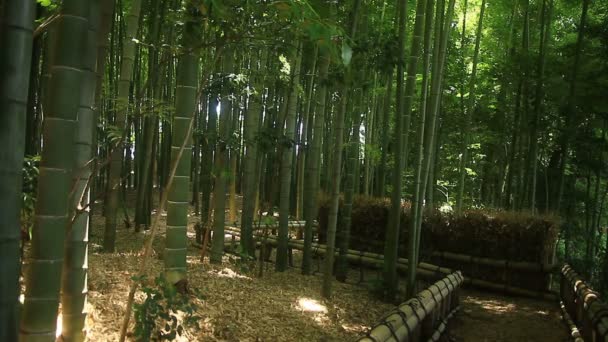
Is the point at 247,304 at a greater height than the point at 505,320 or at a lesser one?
greater

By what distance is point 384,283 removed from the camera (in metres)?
5.10

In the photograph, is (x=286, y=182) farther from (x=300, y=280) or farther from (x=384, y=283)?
(x=384, y=283)

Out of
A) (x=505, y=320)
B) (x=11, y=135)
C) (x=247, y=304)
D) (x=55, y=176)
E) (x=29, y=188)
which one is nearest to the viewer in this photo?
(x=11, y=135)

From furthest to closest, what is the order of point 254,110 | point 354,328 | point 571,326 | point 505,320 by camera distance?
point 254,110 → point 505,320 → point 571,326 → point 354,328

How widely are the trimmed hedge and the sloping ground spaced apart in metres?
0.38

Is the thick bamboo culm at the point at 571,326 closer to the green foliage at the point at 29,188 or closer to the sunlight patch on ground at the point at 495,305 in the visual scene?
the sunlight patch on ground at the point at 495,305

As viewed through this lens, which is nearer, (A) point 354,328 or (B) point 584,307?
(B) point 584,307

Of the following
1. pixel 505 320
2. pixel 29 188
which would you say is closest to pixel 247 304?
pixel 29 188

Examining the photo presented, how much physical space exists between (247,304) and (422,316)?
56.4 inches

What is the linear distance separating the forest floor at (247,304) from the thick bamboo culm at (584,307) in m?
1.75

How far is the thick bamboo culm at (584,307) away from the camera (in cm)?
324

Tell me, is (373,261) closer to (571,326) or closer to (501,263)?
(501,263)

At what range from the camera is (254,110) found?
5.77 meters

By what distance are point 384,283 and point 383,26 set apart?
13.0 ft
